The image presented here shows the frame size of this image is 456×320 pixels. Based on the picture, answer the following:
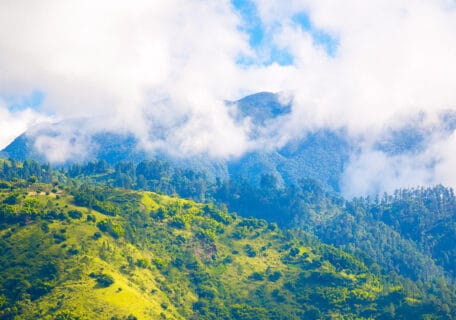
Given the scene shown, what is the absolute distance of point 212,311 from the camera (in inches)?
7623

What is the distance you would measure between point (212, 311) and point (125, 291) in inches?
1447

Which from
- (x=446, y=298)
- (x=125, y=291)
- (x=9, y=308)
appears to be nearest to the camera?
(x=9, y=308)

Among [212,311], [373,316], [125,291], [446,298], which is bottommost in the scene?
[125,291]

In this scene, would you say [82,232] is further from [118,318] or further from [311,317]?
[311,317]

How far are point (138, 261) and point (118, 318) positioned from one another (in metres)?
40.3

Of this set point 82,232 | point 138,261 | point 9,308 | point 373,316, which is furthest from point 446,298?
point 9,308

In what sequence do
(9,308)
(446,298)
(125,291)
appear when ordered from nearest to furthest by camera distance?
(9,308)
(125,291)
(446,298)

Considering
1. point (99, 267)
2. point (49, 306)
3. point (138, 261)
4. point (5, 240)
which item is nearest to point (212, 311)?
point (138, 261)

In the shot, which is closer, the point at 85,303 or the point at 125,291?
the point at 85,303

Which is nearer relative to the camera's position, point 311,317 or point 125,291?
point 125,291

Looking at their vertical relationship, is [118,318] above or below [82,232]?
below

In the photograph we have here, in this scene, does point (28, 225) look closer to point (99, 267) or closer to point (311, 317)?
point (99, 267)

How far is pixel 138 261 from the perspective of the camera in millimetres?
196250

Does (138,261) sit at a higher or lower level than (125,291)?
higher
